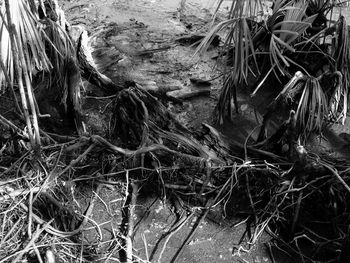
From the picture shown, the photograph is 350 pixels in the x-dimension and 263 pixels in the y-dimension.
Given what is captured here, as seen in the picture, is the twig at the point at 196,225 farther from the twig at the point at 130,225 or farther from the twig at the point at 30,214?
the twig at the point at 30,214

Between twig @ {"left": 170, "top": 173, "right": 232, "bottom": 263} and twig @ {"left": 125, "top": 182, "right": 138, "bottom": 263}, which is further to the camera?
twig @ {"left": 170, "top": 173, "right": 232, "bottom": 263}

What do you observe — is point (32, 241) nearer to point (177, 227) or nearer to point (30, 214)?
point (30, 214)

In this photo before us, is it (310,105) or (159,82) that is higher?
(310,105)

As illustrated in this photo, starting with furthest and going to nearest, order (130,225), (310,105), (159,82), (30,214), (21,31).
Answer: (159,82), (310,105), (130,225), (30,214), (21,31)

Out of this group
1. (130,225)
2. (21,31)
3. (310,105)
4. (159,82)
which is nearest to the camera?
(21,31)

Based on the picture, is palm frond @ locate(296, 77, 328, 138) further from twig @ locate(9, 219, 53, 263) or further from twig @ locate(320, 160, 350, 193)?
twig @ locate(9, 219, 53, 263)

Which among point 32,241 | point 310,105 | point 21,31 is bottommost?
point 32,241

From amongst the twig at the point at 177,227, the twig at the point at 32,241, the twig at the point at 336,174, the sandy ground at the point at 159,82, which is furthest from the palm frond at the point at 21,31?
the twig at the point at 336,174

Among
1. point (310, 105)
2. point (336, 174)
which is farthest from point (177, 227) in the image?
point (310, 105)

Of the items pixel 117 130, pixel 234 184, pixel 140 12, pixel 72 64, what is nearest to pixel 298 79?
pixel 234 184

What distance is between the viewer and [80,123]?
3240 mm

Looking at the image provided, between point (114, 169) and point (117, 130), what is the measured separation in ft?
1.07

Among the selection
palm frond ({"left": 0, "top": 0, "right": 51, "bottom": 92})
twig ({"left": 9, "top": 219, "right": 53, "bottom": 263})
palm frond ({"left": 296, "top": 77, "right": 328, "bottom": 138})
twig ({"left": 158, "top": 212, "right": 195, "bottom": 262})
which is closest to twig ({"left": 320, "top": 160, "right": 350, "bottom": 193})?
palm frond ({"left": 296, "top": 77, "right": 328, "bottom": 138})

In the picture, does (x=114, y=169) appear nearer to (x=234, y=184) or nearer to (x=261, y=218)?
(x=234, y=184)
